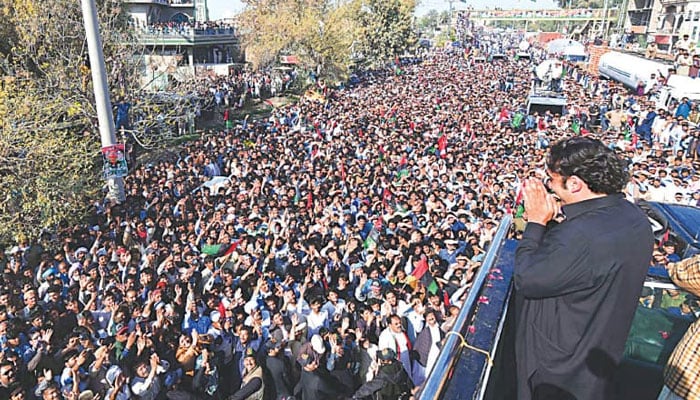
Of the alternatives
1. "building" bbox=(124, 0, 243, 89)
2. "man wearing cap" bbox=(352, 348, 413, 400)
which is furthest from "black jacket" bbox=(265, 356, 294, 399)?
"building" bbox=(124, 0, 243, 89)

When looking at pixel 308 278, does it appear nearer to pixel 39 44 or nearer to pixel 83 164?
pixel 83 164

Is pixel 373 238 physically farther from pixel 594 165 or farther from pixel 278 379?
pixel 594 165

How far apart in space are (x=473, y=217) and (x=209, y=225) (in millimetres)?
4262

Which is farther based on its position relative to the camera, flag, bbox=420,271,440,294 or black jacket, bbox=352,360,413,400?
flag, bbox=420,271,440,294

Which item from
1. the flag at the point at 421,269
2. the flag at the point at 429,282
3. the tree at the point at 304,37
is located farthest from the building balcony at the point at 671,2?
the flag at the point at 429,282

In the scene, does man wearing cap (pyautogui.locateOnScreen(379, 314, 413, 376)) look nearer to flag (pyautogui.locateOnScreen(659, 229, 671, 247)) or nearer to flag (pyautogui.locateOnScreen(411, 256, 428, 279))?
flag (pyautogui.locateOnScreen(411, 256, 428, 279))

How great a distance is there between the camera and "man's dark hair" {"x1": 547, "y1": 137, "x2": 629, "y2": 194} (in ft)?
5.78

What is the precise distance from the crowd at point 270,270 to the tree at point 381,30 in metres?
33.0

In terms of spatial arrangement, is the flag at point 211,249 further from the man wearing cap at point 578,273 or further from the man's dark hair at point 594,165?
the man's dark hair at point 594,165

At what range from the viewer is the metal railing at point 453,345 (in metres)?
1.54

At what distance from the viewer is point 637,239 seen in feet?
5.58

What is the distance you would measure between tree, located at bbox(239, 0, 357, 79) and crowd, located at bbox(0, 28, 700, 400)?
739 inches

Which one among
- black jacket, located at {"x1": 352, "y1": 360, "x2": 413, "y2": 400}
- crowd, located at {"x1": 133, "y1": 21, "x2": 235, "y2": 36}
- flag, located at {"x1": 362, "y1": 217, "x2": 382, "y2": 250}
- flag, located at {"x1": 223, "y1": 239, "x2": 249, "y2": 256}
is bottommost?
flag, located at {"x1": 223, "y1": 239, "x2": 249, "y2": 256}

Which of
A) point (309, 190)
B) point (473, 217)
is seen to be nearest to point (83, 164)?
point (309, 190)
